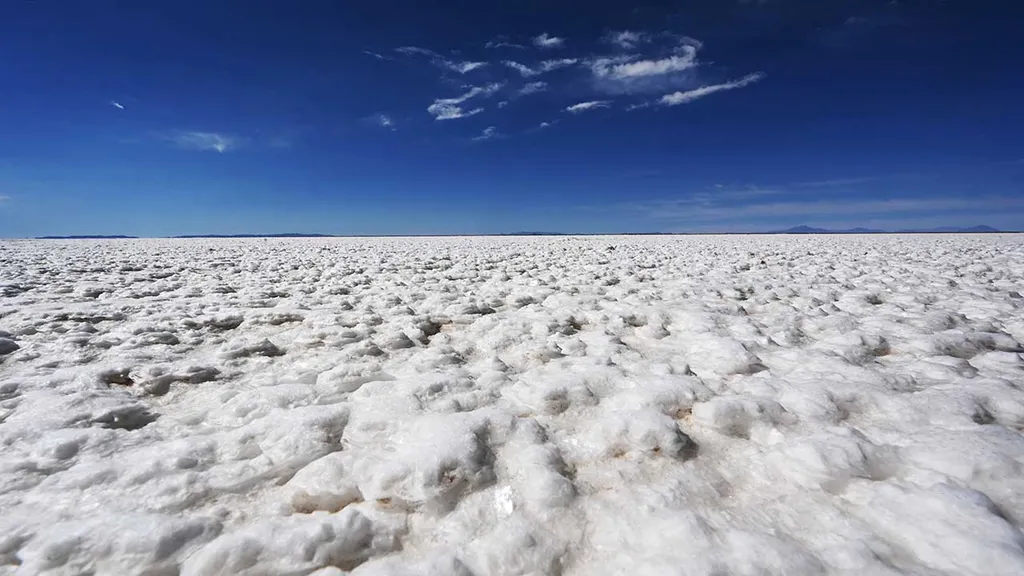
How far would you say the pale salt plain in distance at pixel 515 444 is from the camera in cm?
171

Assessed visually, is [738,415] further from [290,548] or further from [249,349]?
[249,349]

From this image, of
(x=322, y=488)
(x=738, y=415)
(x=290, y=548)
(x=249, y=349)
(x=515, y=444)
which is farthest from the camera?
(x=249, y=349)

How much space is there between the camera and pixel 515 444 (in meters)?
2.44

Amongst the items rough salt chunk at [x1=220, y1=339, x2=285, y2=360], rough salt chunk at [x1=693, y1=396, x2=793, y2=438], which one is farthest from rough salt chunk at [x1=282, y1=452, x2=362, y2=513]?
rough salt chunk at [x1=220, y1=339, x2=285, y2=360]

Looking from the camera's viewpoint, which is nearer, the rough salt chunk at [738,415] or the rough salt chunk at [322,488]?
the rough salt chunk at [322,488]

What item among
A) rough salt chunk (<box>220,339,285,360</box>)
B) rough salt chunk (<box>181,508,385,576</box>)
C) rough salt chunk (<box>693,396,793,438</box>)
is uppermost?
rough salt chunk (<box>220,339,285,360</box>)

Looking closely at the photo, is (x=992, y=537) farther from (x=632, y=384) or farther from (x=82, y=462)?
(x=82, y=462)

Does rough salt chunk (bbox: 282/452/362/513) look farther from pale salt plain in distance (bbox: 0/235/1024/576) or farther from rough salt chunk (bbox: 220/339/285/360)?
rough salt chunk (bbox: 220/339/285/360)

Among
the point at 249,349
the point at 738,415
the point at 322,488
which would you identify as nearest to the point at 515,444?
the point at 322,488

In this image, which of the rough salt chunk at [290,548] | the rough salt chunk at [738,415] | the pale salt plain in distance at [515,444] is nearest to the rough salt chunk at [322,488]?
the pale salt plain in distance at [515,444]

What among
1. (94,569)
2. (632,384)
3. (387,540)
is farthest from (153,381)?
(632,384)

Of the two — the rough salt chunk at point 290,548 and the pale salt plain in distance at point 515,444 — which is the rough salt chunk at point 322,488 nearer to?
the pale salt plain in distance at point 515,444

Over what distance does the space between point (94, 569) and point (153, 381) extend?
2033mm

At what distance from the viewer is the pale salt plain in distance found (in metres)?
1.71
